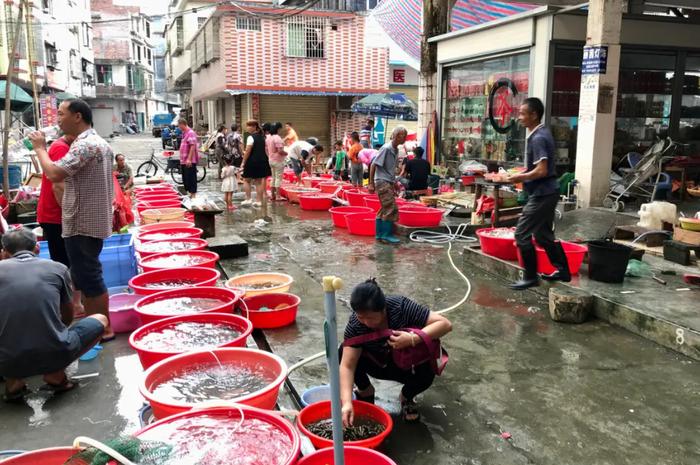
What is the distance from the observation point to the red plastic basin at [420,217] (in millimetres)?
9570

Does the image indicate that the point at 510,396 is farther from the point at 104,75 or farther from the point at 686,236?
the point at 104,75

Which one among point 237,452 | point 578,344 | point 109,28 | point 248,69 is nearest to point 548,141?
point 578,344

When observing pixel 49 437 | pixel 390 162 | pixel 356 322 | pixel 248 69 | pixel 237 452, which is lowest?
pixel 49 437

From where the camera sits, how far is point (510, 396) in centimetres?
391

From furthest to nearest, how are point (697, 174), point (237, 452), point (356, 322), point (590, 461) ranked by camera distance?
point (697, 174) → point (356, 322) → point (590, 461) → point (237, 452)

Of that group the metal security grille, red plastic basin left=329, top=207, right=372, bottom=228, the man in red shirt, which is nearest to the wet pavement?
the man in red shirt

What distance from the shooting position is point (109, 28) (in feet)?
194

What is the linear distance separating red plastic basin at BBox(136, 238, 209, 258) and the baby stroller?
21.8 feet

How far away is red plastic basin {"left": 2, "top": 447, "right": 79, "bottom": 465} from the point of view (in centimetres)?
253

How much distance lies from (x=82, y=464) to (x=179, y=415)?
52 centimetres

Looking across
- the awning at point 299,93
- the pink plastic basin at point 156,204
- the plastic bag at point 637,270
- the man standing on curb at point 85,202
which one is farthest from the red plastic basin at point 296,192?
the awning at point 299,93

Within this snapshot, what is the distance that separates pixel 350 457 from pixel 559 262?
4018 mm

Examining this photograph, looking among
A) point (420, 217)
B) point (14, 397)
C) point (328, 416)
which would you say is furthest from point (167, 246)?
point (420, 217)

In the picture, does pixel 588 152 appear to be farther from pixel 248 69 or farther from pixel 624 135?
pixel 248 69
